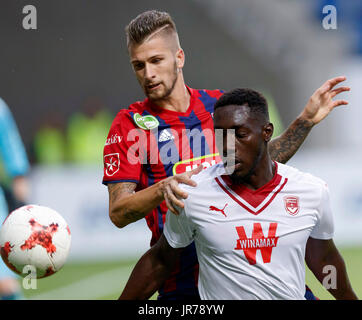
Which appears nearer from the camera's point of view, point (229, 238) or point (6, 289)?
point (229, 238)

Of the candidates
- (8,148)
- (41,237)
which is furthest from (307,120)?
(8,148)

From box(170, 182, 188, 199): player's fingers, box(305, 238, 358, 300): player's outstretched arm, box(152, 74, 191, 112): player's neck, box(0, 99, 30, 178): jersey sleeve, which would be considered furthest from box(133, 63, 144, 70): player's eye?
box(0, 99, 30, 178): jersey sleeve

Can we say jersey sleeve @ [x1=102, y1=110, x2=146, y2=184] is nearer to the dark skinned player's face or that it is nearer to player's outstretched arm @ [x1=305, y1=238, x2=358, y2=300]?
the dark skinned player's face

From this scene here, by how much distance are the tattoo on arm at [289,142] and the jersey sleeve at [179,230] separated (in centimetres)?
111

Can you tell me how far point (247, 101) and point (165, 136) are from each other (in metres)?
0.75

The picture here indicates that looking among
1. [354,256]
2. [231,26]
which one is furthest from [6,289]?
[231,26]

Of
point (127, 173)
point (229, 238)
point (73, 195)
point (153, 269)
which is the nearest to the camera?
point (229, 238)

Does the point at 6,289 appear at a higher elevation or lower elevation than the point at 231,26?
lower

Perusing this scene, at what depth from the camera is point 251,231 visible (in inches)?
142

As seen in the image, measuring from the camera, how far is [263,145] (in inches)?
147

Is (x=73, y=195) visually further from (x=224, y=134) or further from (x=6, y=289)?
(x=224, y=134)

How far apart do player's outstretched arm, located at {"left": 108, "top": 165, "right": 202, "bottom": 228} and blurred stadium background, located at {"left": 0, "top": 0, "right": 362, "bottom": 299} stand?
5343 mm

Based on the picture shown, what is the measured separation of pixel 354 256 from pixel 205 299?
→ 654cm

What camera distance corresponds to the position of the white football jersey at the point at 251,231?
354 centimetres
